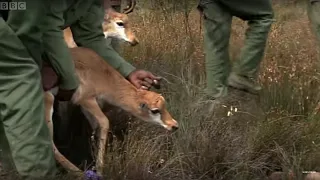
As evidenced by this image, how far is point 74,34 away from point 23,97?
42.0 inches

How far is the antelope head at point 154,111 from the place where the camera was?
12.7ft

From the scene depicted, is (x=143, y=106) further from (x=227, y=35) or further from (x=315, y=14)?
(x=315, y=14)

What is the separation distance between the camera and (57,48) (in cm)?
354

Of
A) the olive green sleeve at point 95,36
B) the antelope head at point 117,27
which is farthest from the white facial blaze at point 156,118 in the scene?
the antelope head at point 117,27

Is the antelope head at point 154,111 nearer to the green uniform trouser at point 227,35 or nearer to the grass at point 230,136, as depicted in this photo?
the grass at point 230,136

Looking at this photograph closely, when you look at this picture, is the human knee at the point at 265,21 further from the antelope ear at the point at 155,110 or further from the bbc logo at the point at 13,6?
the bbc logo at the point at 13,6

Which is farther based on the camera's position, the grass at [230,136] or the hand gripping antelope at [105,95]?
the hand gripping antelope at [105,95]

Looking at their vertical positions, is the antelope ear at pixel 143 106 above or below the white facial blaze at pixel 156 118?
above

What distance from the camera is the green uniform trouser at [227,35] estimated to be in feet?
15.9

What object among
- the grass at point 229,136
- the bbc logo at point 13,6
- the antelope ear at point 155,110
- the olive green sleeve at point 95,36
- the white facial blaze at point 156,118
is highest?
the bbc logo at point 13,6

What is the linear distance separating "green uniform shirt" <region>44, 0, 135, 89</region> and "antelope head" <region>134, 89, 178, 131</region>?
283 millimetres

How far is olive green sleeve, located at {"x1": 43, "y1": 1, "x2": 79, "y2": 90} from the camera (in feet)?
11.6

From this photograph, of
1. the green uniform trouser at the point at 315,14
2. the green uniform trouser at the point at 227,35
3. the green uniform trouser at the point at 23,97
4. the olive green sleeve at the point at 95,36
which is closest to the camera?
the green uniform trouser at the point at 23,97

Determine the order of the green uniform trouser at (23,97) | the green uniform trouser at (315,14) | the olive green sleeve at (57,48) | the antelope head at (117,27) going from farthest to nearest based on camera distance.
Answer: the antelope head at (117,27) < the green uniform trouser at (315,14) < the olive green sleeve at (57,48) < the green uniform trouser at (23,97)
